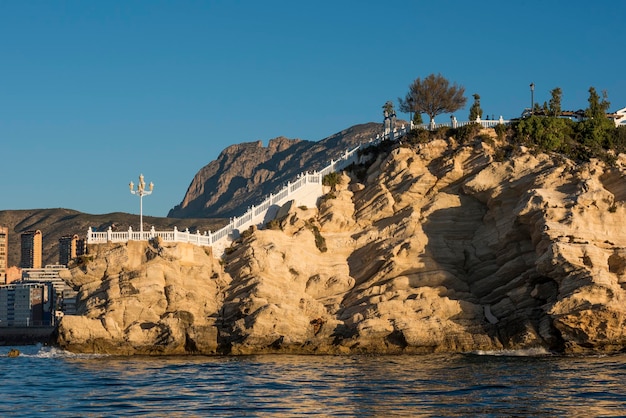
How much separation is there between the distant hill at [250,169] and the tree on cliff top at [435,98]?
3476 inches

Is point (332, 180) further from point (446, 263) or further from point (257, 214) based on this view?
point (446, 263)

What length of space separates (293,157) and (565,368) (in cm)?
13634

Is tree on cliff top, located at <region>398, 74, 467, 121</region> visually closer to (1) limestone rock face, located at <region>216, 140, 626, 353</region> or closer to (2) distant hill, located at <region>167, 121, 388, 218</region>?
(1) limestone rock face, located at <region>216, 140, 626, 353</region>

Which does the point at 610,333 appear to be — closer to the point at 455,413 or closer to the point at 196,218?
the point at 455,413

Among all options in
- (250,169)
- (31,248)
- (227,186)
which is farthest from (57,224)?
(250,169)

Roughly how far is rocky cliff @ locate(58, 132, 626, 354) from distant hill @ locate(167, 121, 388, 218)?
99209mm

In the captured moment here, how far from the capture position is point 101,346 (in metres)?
49.1

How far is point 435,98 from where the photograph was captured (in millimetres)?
66688

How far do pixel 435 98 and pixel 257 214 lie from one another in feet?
53.4

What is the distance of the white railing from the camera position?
177 ft

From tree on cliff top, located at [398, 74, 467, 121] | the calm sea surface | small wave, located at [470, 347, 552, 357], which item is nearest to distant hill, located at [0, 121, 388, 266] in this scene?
tree on cliff top, located at [398, 74, 467, 121]

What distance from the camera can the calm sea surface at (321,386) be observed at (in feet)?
94.8

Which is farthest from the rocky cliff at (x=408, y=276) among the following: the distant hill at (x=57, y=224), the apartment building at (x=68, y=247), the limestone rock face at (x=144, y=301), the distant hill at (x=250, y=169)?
the distant hill at (x=57, y=224)

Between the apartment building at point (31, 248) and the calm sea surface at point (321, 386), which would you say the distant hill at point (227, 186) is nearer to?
the apartment building at point (31, 248)
